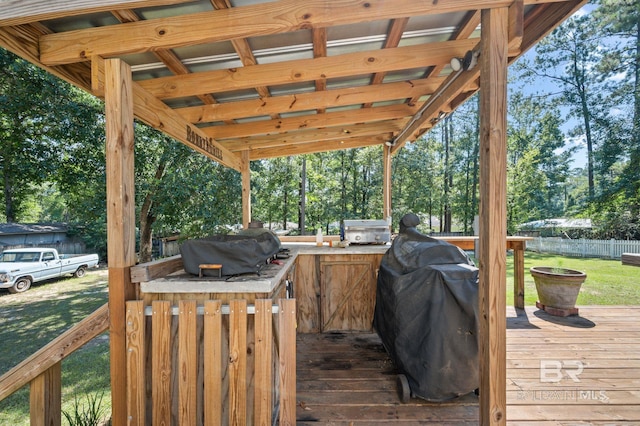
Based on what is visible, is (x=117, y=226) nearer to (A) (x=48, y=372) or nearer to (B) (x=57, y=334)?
(A) (x=48, y=372)

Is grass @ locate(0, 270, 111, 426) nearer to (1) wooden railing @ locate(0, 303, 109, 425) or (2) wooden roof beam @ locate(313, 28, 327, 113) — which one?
(1) wooden railing @ locate(0, 303, 109, 425)

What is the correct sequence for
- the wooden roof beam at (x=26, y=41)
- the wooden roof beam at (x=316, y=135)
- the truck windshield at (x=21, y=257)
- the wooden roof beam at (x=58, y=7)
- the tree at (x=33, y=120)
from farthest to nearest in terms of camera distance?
the truck windshield at (x=21, y=257)
the tree at (x=33, y=120)
the wooden roof beam at (x=316, y=135)
the wooden roof beam at (x=26, y=41)
the wooden roof beam at (x=58, y=7)

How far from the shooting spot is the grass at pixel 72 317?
145 inches

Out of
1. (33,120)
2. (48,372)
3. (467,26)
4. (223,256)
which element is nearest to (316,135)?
(467,26)

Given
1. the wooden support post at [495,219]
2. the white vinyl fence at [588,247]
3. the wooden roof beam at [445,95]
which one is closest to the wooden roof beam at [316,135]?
the wooden roof beam at [445,95]

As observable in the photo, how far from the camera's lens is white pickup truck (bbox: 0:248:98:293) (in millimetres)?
8250

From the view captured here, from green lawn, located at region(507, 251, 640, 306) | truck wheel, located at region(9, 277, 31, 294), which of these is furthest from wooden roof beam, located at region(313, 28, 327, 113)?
truck wheel, located at region(9, 277, 31, 294)

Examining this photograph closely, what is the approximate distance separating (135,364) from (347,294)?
81.0 inches

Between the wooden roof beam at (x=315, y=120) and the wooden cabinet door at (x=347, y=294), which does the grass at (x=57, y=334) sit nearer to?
the wooden cabinet door at (x=347, y=294)

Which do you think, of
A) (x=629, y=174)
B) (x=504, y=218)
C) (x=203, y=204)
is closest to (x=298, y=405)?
(x=504, y=218)

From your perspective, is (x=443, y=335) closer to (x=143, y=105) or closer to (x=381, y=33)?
(x=381, y=33)

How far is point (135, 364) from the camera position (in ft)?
5.42

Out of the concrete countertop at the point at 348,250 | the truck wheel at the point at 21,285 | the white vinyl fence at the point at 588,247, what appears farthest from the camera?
the white vinyl fence at the point at 588,247

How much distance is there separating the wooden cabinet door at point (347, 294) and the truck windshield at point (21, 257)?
10.6 metres
